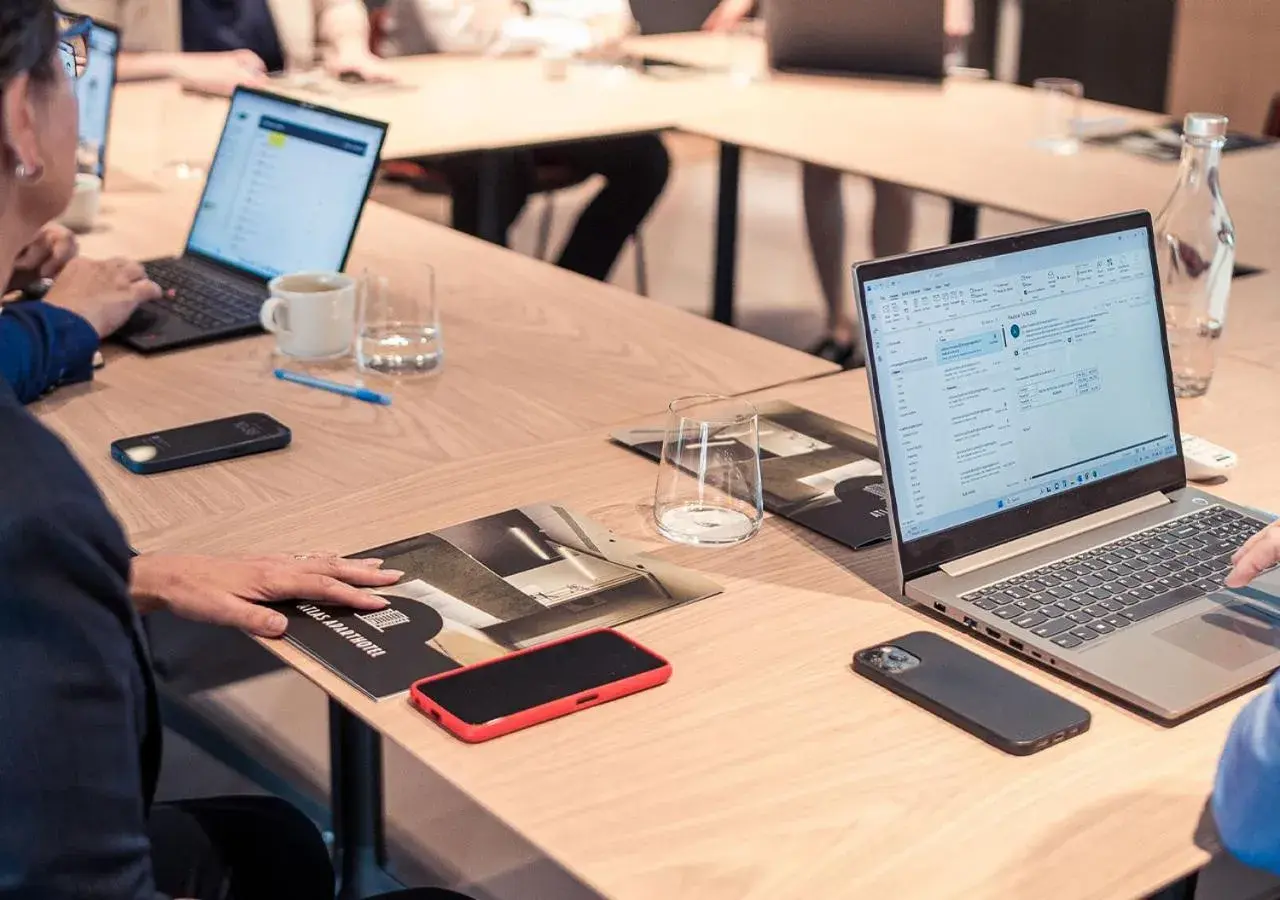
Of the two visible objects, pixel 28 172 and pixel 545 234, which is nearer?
pixel 28 172

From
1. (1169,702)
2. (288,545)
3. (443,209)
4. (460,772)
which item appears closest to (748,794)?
(460,772)

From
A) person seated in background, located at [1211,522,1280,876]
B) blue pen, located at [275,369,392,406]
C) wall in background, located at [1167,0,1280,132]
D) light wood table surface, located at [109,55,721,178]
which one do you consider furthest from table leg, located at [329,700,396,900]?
wall in background, located at [1167,0,1280,132]

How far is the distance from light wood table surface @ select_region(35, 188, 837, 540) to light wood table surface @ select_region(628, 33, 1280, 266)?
87 cm

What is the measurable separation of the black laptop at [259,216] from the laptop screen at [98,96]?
1.51 ft

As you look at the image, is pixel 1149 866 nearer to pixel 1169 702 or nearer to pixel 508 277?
pixel 1169 702

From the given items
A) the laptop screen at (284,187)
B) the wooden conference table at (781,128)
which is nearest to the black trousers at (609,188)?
the wooden conference table at (781,128)

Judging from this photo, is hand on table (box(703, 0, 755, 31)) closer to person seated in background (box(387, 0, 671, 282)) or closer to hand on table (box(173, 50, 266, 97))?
person seated in background (box(387, 0, 671, 282))

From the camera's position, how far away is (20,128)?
0.93 metres

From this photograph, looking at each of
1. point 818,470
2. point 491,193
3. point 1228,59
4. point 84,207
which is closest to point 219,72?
point 491,193

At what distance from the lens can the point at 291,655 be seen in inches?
50.6

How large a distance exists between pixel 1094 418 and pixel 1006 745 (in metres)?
0.43

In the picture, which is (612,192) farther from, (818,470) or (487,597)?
(487,597)

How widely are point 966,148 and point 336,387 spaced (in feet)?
5.70

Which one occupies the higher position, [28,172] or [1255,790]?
[28,172]
